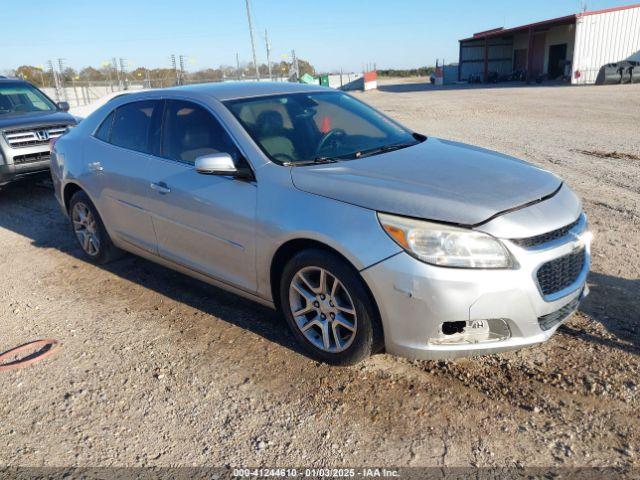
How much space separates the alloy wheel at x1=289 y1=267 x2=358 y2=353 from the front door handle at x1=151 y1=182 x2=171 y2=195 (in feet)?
4.50

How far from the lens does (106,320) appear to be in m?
4.27

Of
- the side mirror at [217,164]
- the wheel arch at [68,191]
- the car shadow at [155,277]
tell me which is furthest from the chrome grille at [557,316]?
the wheel arch at [68,191]

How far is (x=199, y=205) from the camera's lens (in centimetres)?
387

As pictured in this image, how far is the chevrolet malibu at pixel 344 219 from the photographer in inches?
113

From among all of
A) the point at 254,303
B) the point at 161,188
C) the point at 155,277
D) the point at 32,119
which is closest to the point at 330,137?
the point at 161,188

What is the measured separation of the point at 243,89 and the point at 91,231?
7.32ft

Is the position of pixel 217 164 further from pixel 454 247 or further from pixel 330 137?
pixel 454 247

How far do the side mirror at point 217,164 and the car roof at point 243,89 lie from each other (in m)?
0.72

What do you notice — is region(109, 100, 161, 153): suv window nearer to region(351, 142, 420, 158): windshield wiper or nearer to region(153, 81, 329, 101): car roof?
region(153, 81, 329, 101): car roof

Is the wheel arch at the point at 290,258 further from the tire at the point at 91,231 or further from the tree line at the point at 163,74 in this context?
the tree line at the point at 163,74

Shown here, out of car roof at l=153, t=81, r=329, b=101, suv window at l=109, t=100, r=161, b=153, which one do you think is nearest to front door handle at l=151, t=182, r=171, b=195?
suv window at l=109, t=100, r=161, b=153

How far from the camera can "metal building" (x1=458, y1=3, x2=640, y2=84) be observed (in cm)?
3378

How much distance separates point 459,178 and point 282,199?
3.64 feet

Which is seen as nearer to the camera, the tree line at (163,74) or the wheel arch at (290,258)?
the wheel arch at (290,258)
